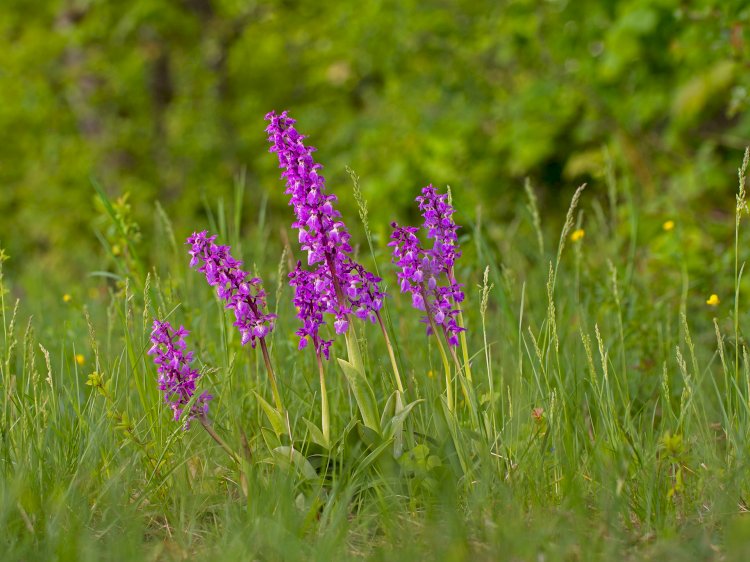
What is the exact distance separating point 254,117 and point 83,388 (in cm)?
631

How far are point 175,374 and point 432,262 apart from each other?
0.72 metres

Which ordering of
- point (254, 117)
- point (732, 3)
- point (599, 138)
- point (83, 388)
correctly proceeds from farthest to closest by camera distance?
point (254, 117) → point (599, 138) → point (732, 3) → point (83, 388)

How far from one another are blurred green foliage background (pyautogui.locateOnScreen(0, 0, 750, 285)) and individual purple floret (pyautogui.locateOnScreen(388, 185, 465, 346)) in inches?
66.8

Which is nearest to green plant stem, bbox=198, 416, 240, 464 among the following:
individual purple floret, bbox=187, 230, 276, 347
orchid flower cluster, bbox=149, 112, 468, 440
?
orchid flower cluster, bbox=149, 112, 468, 440

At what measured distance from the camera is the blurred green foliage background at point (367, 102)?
5.45m

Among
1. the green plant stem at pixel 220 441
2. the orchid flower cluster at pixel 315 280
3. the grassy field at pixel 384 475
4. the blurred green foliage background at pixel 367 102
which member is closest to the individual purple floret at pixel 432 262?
the orchid flower cluster at pixel 315 280

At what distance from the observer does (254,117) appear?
9.46 meters

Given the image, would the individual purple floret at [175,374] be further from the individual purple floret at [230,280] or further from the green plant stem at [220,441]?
the individual purple floret at [230,280]

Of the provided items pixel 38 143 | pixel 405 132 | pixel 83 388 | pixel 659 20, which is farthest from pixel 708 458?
pixel 38 143

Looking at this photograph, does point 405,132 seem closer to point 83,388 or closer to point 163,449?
point 83,388

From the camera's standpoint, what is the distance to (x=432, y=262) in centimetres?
246

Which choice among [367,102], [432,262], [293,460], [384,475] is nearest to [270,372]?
[293,460]

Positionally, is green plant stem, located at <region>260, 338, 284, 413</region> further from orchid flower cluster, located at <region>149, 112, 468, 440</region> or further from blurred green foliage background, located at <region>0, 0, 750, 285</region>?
blurred green foliage background, located at <region>0, 0, 750, 285</region>

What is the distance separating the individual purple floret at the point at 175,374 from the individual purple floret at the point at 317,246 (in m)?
0.32
